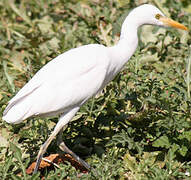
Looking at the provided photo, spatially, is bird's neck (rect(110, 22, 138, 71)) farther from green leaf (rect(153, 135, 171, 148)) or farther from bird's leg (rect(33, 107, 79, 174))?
green leaf (rect(153, 135, 171, 148))

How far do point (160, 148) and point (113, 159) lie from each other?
64 cm

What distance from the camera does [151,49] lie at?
5.91m

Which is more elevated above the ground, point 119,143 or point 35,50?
point 35,50

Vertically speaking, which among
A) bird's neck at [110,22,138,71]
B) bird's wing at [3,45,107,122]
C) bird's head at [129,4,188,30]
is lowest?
bird's wing at [3,45,107,122]

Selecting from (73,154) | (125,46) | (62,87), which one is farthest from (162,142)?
(62,87)

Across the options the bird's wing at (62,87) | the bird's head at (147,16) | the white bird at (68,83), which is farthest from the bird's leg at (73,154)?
the bird's head at (147,16)

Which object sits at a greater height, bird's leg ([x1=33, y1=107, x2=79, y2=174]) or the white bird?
the white bird

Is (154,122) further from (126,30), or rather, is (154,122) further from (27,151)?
(27,151)

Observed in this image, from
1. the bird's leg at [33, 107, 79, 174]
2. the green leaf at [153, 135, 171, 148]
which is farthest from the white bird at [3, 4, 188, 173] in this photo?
the green leaf at [153, 135, 171, 148]

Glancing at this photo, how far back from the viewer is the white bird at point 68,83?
12.3 ft

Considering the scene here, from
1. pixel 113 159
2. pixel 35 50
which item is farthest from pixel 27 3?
pixel 113 159

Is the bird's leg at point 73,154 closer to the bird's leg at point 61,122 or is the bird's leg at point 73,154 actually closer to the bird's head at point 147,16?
the bird's leg at point 61,122

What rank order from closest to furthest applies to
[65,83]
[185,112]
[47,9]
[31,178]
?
[31,178] < [65,83] < [185,112] < [47,9]

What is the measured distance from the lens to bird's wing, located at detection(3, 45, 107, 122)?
12.2 feet
